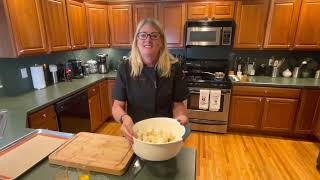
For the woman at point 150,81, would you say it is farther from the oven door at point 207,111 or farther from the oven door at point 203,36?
the oven door at point 203,36

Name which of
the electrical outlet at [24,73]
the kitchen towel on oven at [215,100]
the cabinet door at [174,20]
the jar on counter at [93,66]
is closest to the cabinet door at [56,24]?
the electrical outlet at [24,73]

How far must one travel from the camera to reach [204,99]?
293 centimetres

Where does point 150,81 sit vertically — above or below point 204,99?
above

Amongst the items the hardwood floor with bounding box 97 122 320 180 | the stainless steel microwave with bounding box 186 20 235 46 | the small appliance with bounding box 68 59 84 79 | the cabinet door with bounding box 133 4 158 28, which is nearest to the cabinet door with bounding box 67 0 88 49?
the small appliance with bounding box 68 59 84 79

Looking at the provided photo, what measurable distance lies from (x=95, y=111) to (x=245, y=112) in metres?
2.32

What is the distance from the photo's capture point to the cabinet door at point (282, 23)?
2.72 m

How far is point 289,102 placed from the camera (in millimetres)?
2758

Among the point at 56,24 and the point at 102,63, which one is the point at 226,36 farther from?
the point at 56,24

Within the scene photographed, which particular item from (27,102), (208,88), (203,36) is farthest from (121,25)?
(27,102)

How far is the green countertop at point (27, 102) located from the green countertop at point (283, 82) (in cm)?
230

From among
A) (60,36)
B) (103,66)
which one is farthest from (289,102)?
(60,36)

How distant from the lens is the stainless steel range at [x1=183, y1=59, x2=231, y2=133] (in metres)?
2.89

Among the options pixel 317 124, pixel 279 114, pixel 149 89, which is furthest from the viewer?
pixel 279 114

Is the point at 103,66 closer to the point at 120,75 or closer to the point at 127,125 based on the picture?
the point at 120,75
